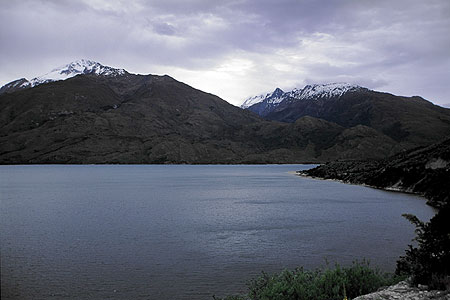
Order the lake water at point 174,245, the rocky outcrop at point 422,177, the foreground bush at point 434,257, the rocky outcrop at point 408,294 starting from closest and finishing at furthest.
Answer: the rocky outcrop at point 408,294, the foreground bush at point 434,257, the lake water at point 174,245, the rocky outcrop at point 422,177

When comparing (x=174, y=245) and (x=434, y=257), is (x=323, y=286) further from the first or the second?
(x=174, y=245)

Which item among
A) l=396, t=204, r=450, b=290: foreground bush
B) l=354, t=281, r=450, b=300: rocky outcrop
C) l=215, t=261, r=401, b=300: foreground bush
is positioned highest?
l=396, t=204, r=450, b=290: foreground bush

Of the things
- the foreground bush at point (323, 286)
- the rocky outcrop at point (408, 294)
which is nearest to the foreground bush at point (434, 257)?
the rocky outcrop at point (408, 294)

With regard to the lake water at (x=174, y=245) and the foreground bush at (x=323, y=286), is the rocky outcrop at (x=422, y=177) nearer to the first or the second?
the lake water at (x=174, y=245)

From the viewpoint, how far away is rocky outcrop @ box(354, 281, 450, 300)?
998 cm

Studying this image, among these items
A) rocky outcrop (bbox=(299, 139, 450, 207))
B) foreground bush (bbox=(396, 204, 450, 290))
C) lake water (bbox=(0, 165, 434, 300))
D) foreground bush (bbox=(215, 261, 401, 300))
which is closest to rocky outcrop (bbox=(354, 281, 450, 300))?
foreground bush (bbox=(396, 204, 450, 290))

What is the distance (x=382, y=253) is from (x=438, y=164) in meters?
42.4

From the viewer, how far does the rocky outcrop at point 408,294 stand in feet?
32.7

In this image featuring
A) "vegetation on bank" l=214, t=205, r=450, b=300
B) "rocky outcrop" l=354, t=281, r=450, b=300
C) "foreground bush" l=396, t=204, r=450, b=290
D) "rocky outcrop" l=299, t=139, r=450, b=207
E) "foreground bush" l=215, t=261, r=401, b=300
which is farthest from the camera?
"rocky outcrop" l=299, t=139, r=450, b=207

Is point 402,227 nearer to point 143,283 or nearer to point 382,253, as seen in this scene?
point 382,253

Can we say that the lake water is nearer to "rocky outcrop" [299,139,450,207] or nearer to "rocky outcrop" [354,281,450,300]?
"rocky outcrop" [354,281,450,300]

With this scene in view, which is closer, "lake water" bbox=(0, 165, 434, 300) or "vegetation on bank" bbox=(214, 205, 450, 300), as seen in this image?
"vegetation on bank" bbox=(214, 205, 450, 300)

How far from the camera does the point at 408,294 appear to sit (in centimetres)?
1052

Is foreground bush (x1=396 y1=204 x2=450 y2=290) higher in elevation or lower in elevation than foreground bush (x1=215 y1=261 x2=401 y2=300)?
higher
